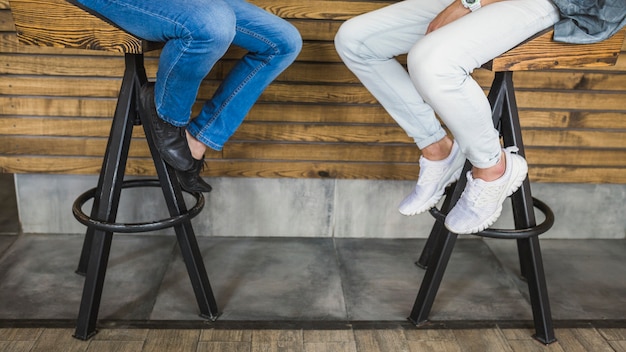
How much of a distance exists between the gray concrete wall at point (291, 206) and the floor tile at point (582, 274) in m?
0.12

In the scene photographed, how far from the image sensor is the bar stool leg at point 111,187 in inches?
68.7

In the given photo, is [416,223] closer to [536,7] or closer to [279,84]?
[279,84]

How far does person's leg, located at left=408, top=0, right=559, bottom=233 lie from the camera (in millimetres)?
1584

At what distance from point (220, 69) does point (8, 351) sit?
1183 millimetres

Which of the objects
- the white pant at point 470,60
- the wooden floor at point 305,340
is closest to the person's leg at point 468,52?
the white pant at point 470,60

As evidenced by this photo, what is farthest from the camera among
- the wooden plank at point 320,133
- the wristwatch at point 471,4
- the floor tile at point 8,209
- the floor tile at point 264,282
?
the floor tile at point 8,209

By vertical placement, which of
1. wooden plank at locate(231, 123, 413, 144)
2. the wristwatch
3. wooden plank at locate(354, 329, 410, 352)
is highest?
the wristwatch

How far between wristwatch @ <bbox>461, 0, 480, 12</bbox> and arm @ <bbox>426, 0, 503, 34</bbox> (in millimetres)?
11

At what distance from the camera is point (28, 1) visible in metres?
1.60

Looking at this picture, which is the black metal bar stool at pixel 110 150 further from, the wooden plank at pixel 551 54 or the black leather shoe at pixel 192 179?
the wooden plank at pixel 551 54

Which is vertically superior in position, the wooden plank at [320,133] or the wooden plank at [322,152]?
the wooden plank at [320,133]

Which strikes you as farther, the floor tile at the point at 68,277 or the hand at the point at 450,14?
the floor tile at the point at 68,277

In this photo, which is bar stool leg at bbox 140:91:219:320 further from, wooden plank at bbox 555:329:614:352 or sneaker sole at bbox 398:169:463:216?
wooden plank at bbox 555:329:614:352

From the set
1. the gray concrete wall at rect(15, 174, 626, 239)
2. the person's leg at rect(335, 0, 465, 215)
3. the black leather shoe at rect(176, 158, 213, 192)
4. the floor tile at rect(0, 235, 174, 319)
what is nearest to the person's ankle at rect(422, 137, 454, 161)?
the person's leg at rect(335, 0, 465, 215)
